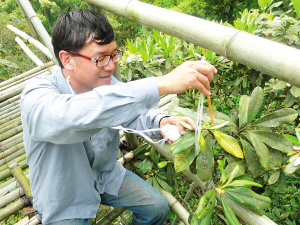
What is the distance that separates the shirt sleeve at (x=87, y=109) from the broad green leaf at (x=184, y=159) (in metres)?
0.28

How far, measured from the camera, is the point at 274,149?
0.96m

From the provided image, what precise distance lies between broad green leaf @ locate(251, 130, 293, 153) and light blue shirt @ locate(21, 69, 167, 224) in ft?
1.62

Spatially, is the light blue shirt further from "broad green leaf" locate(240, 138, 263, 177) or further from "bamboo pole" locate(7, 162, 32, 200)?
"broad green leaf" locate(240, 138, 263, 177)

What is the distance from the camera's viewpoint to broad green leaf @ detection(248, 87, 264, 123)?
0.96m

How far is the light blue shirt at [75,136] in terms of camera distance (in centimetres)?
84

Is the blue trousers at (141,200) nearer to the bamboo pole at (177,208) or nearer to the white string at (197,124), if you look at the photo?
the bamboo pole at (177,208)

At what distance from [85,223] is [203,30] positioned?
55.4 inches

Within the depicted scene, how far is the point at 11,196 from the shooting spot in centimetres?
157

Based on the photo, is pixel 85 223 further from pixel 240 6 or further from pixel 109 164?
pixel 240 6

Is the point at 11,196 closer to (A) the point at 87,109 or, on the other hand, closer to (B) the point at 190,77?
(A) the point at 87,109

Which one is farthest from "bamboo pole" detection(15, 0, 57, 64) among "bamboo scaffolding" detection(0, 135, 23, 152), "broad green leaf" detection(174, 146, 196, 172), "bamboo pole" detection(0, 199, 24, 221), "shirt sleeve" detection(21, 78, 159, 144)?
"broad green leaf" detection(174, 146, 196, 172)

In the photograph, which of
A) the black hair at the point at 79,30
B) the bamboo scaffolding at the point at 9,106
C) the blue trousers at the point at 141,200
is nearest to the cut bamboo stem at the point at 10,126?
the bamboo scaffolding at the point at 9,106

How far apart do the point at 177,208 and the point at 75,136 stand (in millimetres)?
1069

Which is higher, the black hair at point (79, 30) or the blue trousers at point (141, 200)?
the black hair at point (79, 30)
